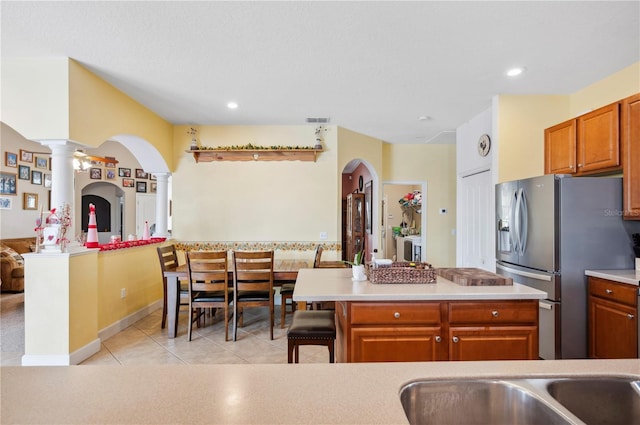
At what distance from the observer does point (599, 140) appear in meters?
2.92

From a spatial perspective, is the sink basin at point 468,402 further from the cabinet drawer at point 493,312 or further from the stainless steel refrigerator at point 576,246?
the stainless steel refrigerator at point 576,246

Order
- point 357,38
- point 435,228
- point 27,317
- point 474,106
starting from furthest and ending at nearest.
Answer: point 435,228, point 474,106, point 27,317, point 357,38

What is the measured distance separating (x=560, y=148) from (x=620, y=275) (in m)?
1.39

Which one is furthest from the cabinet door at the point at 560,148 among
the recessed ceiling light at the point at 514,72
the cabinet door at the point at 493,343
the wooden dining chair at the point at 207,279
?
the wooden dining chair at the point at 207,279

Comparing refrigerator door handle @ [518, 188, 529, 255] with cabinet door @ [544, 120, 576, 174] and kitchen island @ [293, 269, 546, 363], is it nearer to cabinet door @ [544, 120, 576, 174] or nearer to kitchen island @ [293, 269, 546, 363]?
cabinet door @ [544, 120, 576, 174]

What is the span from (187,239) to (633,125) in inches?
200

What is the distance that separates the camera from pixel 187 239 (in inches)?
197

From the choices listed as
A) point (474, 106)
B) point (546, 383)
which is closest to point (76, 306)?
point (546, 383)

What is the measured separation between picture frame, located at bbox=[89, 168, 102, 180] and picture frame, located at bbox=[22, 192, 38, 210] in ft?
4.74

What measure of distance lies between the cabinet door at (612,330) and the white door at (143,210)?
29.7 feet

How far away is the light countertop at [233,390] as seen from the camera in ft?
2.45

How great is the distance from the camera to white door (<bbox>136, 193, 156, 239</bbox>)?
8.86m

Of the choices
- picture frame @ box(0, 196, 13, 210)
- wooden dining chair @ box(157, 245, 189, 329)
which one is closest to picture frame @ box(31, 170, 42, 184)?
picture frame @ box(0, 196, 13, 210)

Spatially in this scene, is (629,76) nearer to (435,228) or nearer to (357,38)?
(357,38)
